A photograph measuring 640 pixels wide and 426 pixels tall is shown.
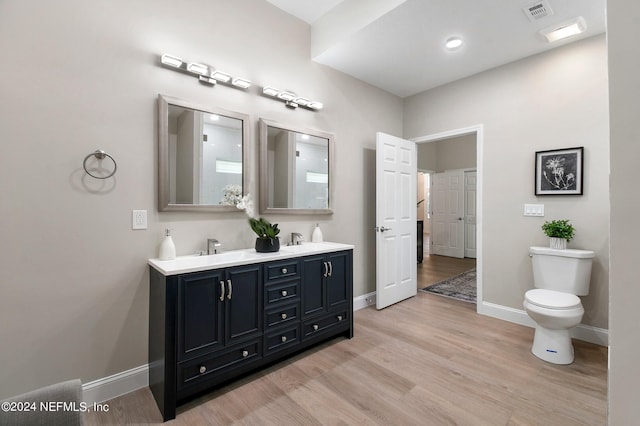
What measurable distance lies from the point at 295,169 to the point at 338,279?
1.13 m

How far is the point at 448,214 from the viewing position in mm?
6980

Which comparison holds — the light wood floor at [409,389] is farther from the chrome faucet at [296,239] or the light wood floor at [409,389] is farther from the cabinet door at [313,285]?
the chrome faucet at [296,239]

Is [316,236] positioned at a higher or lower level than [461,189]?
lower

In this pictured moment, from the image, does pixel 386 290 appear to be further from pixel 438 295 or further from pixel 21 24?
pixel 21 24

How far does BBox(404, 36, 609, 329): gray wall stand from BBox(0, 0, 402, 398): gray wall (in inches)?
104

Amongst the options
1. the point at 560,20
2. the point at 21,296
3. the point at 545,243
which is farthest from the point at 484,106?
the point at 21,296


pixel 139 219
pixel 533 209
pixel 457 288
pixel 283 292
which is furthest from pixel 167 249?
pixel 457 288

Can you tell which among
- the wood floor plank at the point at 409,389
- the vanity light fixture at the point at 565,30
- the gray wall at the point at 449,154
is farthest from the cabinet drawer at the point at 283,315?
the gray wall at the point at 449,154

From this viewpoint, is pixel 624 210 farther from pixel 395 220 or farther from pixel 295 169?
pixel 395 220

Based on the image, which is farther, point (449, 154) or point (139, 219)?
point (449, 154)

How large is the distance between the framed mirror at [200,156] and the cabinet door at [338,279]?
3.21 ft

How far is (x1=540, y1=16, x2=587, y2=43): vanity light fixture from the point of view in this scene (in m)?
2.35

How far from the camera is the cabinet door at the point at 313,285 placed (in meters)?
2.34

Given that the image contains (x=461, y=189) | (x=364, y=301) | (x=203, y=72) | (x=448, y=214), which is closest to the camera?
(x=203, y=72)
